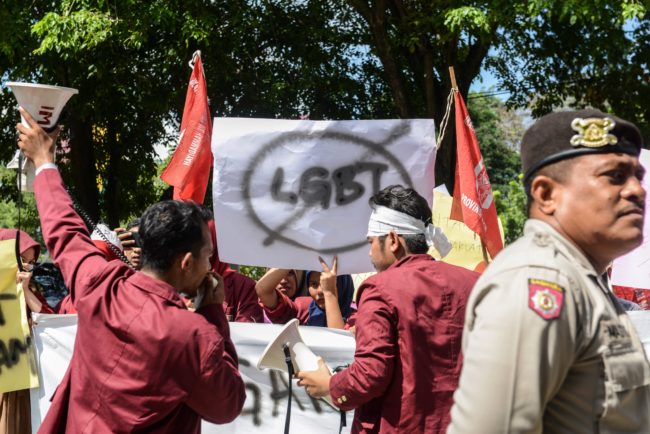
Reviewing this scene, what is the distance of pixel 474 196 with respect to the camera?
6.04 meters

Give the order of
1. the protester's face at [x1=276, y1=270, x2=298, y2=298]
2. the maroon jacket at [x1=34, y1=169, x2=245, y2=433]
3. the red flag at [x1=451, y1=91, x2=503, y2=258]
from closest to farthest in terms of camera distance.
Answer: the maroon jacket at [x1=34, y1=169, x2=245, y2=433] → the red flag at [x1=451, y1=91, x2=503, y2=258] → the protester's face at [x1=276, y1=270, x2=298, y2=298]

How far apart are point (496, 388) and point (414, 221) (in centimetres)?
216

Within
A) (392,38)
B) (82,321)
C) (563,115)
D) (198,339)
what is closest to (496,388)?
(563,115)

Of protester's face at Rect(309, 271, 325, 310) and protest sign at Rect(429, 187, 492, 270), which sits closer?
protester's face at Rect(309, 271, 325, 310)

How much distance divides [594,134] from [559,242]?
0.24m

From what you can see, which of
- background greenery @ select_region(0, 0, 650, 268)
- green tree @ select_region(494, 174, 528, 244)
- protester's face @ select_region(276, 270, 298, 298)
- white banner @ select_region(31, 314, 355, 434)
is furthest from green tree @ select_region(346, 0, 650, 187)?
green tree @ select_region(494, 174, 528, 244)

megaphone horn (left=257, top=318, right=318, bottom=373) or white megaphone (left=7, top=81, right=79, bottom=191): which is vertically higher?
→ white megaphone (left=7, top=81, right=79, bottom=191)

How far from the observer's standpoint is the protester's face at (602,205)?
1932 mm

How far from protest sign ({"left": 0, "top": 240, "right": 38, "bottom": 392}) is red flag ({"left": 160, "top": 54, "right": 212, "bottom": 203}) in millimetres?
1098

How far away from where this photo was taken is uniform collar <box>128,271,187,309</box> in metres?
3.04

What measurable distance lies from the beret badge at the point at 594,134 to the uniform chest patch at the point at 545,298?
13.5 inches

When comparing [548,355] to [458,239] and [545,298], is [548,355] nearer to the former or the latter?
[545,298]

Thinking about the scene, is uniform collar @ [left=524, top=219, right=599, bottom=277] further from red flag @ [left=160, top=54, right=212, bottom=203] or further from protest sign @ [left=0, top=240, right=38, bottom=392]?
protest sign @ [left=0, top=240, right=38, bottom=392]

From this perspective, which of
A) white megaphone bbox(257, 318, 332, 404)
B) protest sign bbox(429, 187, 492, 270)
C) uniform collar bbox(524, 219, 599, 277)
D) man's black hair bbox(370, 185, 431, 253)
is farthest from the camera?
protest sign bbox(429, 187, 492, 270)
